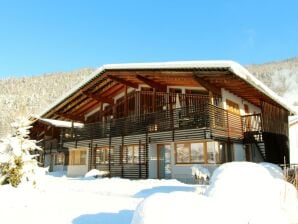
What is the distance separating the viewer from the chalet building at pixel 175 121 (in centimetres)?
1561

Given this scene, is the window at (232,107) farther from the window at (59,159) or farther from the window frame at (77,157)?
the window at (59,159)

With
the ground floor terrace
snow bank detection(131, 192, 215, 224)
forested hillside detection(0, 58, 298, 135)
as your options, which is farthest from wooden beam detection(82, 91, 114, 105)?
forested hillside detection(0, 58, 298, 135)

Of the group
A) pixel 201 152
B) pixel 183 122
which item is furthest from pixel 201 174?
pixel 183 122

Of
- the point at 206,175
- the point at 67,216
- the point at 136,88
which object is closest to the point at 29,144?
the point at 67,216

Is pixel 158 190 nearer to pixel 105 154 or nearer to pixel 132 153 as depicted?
pixel 132 153

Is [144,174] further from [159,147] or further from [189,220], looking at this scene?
[189,220]

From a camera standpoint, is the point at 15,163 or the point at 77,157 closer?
the point at 15,163

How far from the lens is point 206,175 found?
13422mm

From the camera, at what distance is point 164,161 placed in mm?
17719

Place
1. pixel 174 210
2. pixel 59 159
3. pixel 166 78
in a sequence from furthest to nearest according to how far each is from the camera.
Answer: pixel 59 159
pixel 166 78
pixel 174 210

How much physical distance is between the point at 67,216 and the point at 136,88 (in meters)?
14.5

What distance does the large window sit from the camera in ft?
50.9

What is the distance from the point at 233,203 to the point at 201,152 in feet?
34.7

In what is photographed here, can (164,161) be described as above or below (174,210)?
above
